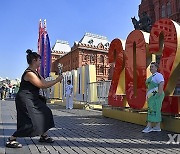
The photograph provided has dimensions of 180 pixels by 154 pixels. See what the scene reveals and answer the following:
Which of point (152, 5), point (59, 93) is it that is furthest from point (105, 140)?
point (152, 5)

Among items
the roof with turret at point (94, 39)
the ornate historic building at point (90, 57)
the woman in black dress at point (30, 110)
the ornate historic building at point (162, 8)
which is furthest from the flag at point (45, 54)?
the roof with turret at point (94, 39)

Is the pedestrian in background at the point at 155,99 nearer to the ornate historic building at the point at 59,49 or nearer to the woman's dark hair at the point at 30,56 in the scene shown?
the woman's dark hair at the point at 30,56

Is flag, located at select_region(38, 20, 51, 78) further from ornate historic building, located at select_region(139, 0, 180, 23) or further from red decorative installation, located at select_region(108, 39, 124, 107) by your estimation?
ornate historic building, located at select_region(139, 0, 180, 23)

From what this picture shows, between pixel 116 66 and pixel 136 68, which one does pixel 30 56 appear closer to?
pixel 136 68

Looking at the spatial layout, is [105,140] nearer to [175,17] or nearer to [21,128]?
[21,128]

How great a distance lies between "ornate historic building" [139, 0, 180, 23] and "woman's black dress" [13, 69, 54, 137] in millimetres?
37182

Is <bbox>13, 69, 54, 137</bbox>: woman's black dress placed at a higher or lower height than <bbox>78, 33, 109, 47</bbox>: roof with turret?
lower

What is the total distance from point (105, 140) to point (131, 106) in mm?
3494

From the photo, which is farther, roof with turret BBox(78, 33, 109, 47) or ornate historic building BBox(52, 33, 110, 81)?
roof with turret BBox(78, 33, 109, 47)

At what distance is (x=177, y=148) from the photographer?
16.2ft

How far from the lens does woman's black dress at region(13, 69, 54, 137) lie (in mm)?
5000

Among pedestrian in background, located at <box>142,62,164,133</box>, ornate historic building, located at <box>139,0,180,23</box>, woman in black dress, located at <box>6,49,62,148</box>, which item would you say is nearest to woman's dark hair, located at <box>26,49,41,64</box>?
woman in black dress, located at <box>6,49,62,148</box>

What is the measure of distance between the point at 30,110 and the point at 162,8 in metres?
42.6

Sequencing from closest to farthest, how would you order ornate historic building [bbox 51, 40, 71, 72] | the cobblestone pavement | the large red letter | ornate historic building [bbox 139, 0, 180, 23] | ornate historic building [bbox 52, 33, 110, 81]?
the cobblestone pavement, the large red letter, ornate historic building [bbox 139, 0, 180, 23], ornate historic building [bbox 52, 33, 110, 81], ornate historic building [bbox 51, 40, 71, 72]
